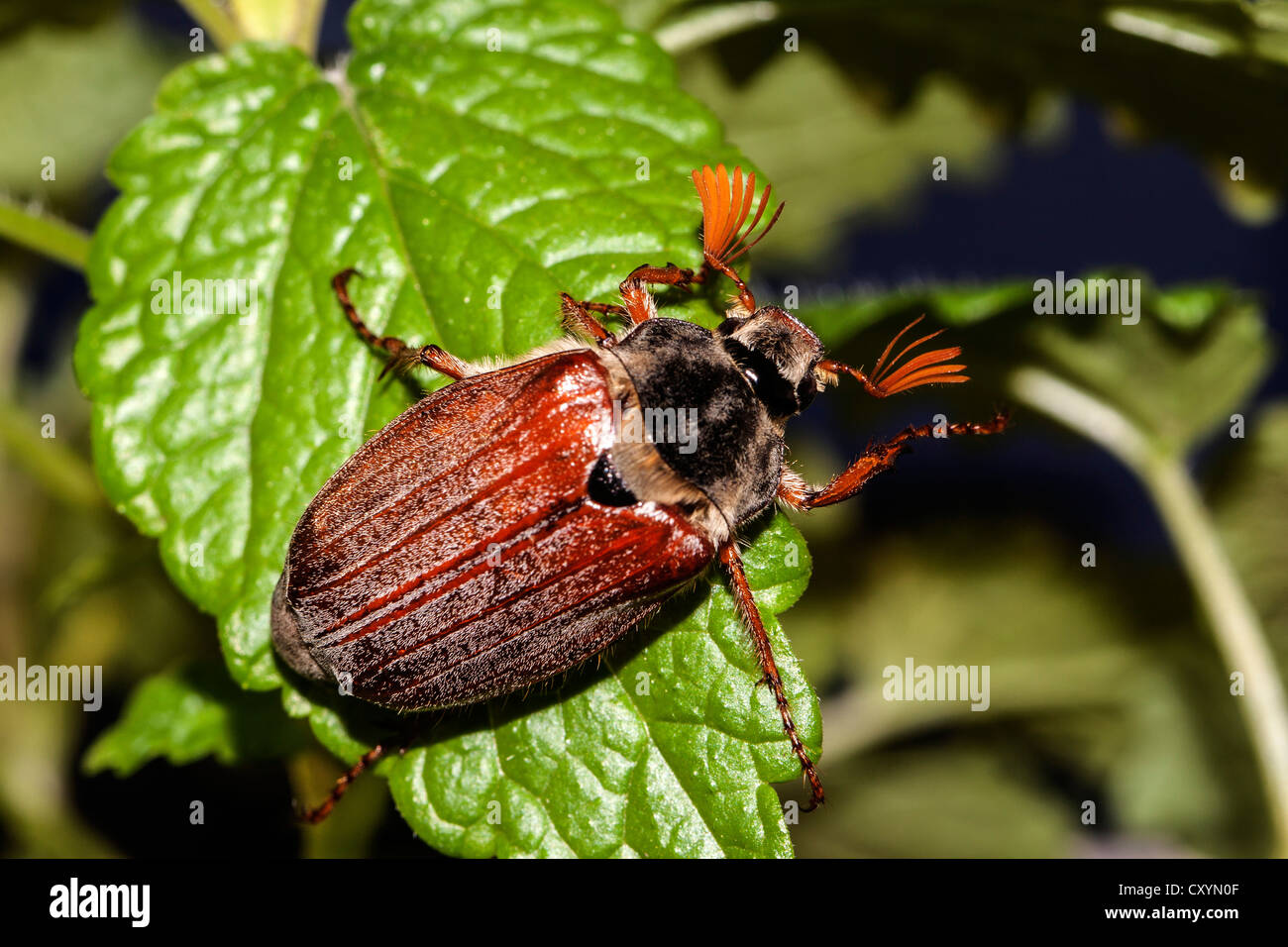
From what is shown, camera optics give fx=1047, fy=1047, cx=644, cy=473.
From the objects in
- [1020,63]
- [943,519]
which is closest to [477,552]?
[1020,63]

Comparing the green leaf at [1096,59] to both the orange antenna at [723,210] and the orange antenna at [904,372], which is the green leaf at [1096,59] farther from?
the orange antenna at [723,210]

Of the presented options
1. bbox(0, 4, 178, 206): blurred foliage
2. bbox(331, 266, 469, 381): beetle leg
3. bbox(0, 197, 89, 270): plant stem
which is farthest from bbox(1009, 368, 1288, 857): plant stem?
bbox(0, 4, 178, 206): blurred foliage

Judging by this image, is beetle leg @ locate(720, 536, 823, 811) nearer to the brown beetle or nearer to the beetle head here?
the brown beetle

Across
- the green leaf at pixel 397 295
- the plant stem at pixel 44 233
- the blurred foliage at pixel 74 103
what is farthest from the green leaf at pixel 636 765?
the blurred foliage at pixel 74 103

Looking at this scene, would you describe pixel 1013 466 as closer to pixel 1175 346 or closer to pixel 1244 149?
pixel 1175 346

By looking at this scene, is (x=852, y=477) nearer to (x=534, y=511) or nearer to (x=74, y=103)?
(x=534, y=511)

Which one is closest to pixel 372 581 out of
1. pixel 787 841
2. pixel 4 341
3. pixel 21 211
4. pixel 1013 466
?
pixel 787 841
